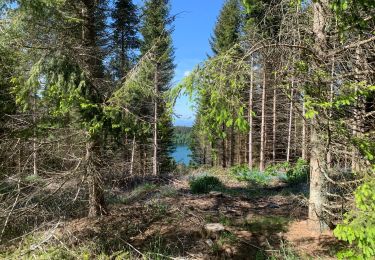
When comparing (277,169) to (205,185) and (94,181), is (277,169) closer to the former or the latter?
(205,185)

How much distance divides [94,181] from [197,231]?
8.84ft

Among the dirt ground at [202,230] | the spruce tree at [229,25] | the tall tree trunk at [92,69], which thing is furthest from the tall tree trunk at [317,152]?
the spruce tree at [229,25]

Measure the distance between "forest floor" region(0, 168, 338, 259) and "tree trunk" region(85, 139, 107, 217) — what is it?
0.86ft

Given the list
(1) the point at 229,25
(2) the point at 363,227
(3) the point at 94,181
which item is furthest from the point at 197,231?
(1) the point at 229,25

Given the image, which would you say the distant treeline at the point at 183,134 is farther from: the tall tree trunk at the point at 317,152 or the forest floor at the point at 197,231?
the tall tree trunk at the point at 317,152

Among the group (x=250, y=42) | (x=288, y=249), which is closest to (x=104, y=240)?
(x=288, y=249)

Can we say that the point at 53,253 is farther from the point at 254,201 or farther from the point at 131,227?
the point at 254,201

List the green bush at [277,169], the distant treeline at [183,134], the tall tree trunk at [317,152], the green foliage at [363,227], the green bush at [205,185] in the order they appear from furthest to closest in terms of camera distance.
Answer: the green bush at [277,169]
the distant treeline at [183,134]
the green bush at [205,185]
the tall tree trunk at [317,152]
the green foliage at [363,227]

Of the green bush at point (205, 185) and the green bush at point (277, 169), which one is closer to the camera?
the green bush at point (205, 185)

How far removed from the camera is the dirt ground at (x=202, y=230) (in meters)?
6.98

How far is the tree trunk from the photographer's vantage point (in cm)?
716

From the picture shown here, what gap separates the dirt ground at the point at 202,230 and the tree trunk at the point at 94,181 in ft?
0.83

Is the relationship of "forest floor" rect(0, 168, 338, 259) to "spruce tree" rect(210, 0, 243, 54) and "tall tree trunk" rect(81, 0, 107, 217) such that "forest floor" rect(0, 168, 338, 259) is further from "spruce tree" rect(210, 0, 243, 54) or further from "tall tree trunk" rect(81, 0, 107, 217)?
"spruce tree" rect(210, 0, 243, 54)

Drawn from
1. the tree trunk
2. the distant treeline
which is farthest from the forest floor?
the distant treeline
